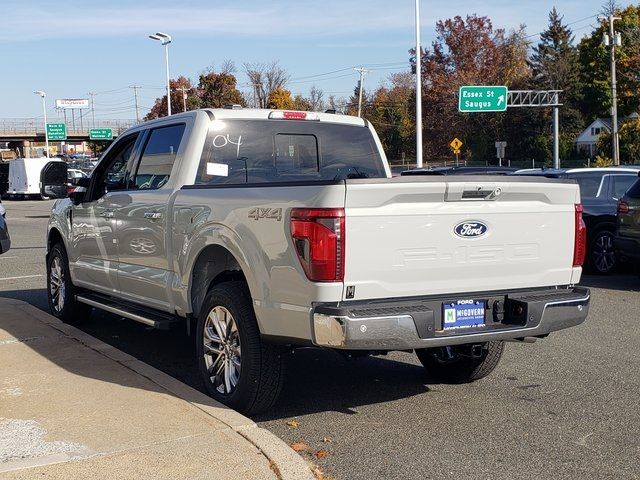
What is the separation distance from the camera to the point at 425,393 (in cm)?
642

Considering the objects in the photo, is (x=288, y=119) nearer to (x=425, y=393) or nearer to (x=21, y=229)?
(x=425, y=393)

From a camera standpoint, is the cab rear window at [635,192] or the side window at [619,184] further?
the side window at [619,184]

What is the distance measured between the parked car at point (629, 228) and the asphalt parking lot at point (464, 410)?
2.91 meters

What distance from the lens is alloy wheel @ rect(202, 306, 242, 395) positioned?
18.9 ft

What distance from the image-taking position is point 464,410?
5926mm

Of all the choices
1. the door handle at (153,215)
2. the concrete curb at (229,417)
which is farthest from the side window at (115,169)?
the concrete curb at (229,417)

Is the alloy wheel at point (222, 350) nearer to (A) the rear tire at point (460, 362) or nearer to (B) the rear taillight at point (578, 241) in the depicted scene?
(A) the rear tire at point (460, 362)

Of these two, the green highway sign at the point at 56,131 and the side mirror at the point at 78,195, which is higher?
the green highway sign at the point at 56,131

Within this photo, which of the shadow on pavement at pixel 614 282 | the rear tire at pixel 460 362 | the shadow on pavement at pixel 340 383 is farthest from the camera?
the shadow on pavement at pixel 614 282

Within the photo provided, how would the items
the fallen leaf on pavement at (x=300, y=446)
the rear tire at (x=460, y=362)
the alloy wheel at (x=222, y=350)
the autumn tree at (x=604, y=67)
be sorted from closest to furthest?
the fallen leaf on pavement at (x=300, y=446) → the alloy wheel at (x=222, y=350) → the rear tire at (x=460, y=362) → the autumn tree at (x=604, y=67)

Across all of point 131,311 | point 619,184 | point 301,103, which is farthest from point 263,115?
point 301,103

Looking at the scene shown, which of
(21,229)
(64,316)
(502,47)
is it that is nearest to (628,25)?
(502,47)

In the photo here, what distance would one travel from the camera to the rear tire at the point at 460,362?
6504 mm

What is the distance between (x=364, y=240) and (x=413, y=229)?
0.36 m
